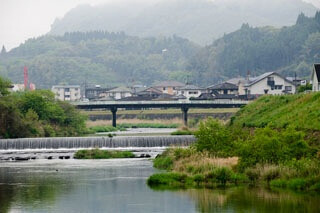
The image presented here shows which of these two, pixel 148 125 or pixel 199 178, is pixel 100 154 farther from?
pixel 148 125

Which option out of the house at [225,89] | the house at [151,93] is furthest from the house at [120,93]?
the house at [225,89]

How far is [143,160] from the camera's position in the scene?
52531mm

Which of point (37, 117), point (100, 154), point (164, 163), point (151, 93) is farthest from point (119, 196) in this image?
point (151, 93)

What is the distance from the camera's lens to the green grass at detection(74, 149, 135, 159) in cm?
5553

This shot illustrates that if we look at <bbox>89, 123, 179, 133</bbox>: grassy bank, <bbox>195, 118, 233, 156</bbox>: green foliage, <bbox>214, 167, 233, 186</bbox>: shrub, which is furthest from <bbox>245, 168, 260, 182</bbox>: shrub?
<bbox>89, 123, 179, 133</bbox>: grassy bank

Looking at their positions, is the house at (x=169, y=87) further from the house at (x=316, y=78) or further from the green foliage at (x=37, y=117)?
the house at (x=316, y=78)

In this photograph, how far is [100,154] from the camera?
55.7 metres

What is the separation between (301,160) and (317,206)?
516 centimetres

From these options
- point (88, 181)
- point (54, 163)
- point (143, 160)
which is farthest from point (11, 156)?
point (88, 181)

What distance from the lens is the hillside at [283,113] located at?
46.8 meters

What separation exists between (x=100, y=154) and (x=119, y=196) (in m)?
21.4

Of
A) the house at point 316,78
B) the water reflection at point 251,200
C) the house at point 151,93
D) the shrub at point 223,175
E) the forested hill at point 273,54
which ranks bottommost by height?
the water reflection at point 251,200

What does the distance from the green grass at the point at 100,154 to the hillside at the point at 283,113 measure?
915 cm

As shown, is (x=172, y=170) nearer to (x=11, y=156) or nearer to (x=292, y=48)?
(x=11, y=156)
